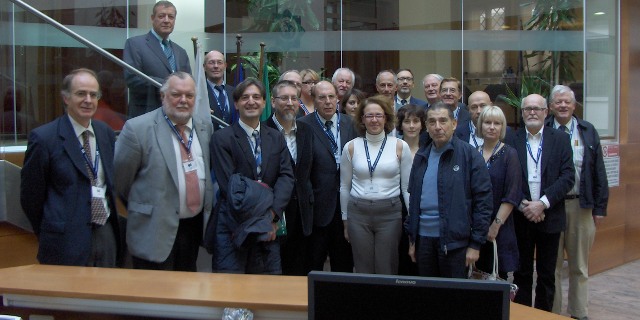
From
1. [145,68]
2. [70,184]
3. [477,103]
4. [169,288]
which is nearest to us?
[169,288]

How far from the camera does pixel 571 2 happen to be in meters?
7.83

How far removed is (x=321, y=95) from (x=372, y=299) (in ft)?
10.2

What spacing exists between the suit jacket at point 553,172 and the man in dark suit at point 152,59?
2594 mm

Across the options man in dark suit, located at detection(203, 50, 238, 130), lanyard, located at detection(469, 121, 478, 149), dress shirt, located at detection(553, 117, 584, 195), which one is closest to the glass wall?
man in dark suit, located at detection(203, 50, 238, 130)

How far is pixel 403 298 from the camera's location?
1980 mm

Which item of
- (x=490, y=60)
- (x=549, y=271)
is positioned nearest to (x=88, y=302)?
(x=549, y=271)

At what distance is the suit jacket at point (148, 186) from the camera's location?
386cm

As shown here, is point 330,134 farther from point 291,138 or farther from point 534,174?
point 534,174

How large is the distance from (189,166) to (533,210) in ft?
7.95

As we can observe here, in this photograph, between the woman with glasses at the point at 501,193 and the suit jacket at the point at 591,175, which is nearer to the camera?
the woman with glasses at the point at 501,193

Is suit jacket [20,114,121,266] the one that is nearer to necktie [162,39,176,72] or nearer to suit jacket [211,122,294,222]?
suit jacket [211,122,294,222]

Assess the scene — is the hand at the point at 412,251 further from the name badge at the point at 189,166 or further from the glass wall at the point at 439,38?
the glass wall at the point at 439,38

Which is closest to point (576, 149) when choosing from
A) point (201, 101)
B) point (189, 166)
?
point (201, 101)

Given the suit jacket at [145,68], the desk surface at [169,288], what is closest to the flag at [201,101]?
the suit jacket at [145,68]
